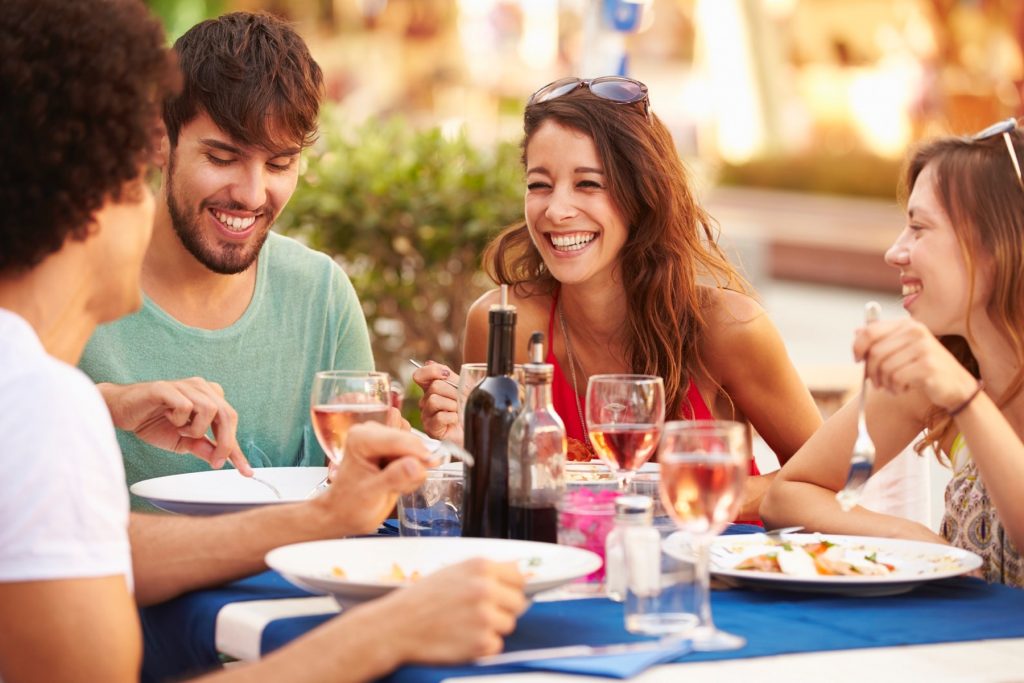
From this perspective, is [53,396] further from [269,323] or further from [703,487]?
[269,323]

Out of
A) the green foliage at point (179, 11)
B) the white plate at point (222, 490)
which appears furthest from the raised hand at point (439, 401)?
the green foliage at point (179, 11)

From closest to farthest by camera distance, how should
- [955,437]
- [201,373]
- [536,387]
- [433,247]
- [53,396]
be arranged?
[53,396]
[536,387]
[955,437]
[201,373]
[433,247]

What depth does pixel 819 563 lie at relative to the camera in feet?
7.29

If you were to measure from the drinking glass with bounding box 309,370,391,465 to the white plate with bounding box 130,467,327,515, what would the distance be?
330 mm

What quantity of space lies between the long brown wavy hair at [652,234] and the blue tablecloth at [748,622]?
4.48ft

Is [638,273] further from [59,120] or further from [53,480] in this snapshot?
[53,480]

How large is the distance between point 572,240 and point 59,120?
6.18 feet

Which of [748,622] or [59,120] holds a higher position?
[59,120]

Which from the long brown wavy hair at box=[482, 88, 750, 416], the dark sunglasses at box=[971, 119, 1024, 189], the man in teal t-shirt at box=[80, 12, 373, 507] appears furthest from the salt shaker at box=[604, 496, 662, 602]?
the long brown wavy hair at box=[482, 88, 750, 416]

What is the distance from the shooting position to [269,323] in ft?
11.6

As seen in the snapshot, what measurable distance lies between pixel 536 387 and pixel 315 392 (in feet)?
1.15

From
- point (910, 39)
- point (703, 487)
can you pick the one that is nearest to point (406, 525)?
point (703, 487)

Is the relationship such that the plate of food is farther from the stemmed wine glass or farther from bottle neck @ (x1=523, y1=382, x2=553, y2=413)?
bottle neck @ (x1=523, y1=382, x2=553, y2=413)

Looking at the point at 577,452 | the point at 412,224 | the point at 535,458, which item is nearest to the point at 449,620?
the point at 535,458
